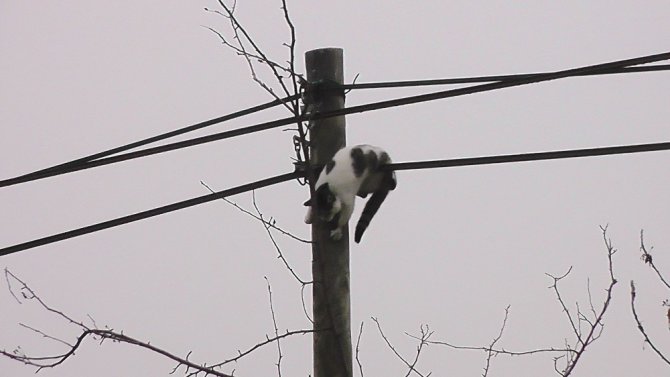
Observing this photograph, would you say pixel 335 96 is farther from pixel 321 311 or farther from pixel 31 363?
pixel 31 363

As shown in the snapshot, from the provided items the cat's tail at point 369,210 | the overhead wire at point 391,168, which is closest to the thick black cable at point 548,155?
the overhead wire at point 391,168

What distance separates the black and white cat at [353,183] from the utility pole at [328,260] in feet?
0.51

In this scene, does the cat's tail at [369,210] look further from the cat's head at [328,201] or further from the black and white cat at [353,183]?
the cat's head at [328,201]

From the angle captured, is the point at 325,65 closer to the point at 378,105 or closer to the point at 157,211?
the point at 378,105

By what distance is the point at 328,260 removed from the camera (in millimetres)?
3141

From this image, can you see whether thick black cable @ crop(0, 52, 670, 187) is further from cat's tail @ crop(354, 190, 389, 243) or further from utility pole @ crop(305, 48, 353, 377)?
Answer: cat's tail @ crop(354, 190, 389, 243)

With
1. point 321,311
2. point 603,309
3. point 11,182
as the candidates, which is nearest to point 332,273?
point 321,311

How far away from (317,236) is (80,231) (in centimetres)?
89

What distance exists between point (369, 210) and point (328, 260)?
79cm

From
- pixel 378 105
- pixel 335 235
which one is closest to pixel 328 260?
pixel 335 235

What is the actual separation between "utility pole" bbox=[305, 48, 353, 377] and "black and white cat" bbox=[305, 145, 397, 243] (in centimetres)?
16

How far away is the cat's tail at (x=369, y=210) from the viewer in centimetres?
383

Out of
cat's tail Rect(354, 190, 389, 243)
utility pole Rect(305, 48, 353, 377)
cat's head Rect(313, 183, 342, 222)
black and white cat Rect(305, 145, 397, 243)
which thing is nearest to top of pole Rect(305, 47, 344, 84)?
utility pole Rect(305, 48, 353, 377)

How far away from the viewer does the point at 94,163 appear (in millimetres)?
3627
